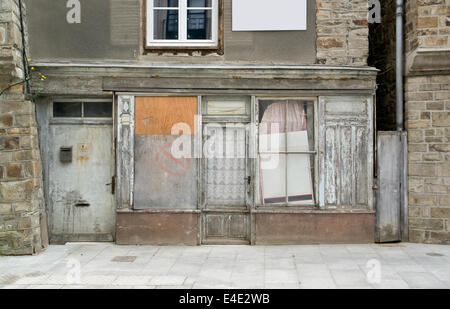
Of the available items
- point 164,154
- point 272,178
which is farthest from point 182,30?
point 272,178

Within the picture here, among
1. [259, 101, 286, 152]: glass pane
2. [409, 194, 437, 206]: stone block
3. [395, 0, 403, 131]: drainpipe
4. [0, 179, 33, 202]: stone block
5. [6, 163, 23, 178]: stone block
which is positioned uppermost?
[395, 0, 403, 131]: drainpipe

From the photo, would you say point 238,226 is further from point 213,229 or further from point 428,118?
point 428,118

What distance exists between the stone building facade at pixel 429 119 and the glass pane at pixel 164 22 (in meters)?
4.39

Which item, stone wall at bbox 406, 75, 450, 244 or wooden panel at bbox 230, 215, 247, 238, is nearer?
stone wall at bbox 406, 75, 450, 244

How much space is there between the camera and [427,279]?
6375 mm

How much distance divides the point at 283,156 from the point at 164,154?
2.20 metres

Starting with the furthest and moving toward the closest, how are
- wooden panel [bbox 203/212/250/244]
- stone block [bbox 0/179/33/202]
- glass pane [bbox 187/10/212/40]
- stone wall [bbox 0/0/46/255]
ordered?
glass pane [bbox 187/10/212/40] < wooden panel [bbox 203/212/250/244] < stone block [bbox 0/179/33/202] < stone wall [bbox 0/0/46/255]

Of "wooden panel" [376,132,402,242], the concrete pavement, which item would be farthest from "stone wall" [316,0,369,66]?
the concrete pavement

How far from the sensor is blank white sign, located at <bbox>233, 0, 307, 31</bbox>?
28.0 ft

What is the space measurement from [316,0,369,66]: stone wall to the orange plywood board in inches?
102

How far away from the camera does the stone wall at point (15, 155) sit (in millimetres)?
7844

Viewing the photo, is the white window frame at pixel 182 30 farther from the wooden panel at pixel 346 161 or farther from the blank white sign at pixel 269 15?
the wooden panel at pixel 346 161

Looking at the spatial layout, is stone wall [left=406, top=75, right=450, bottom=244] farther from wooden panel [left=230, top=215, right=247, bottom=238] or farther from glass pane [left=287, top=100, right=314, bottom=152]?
wooden panel [left=230, top=215, right=247, bottom=238]

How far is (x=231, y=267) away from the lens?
23.5ft
